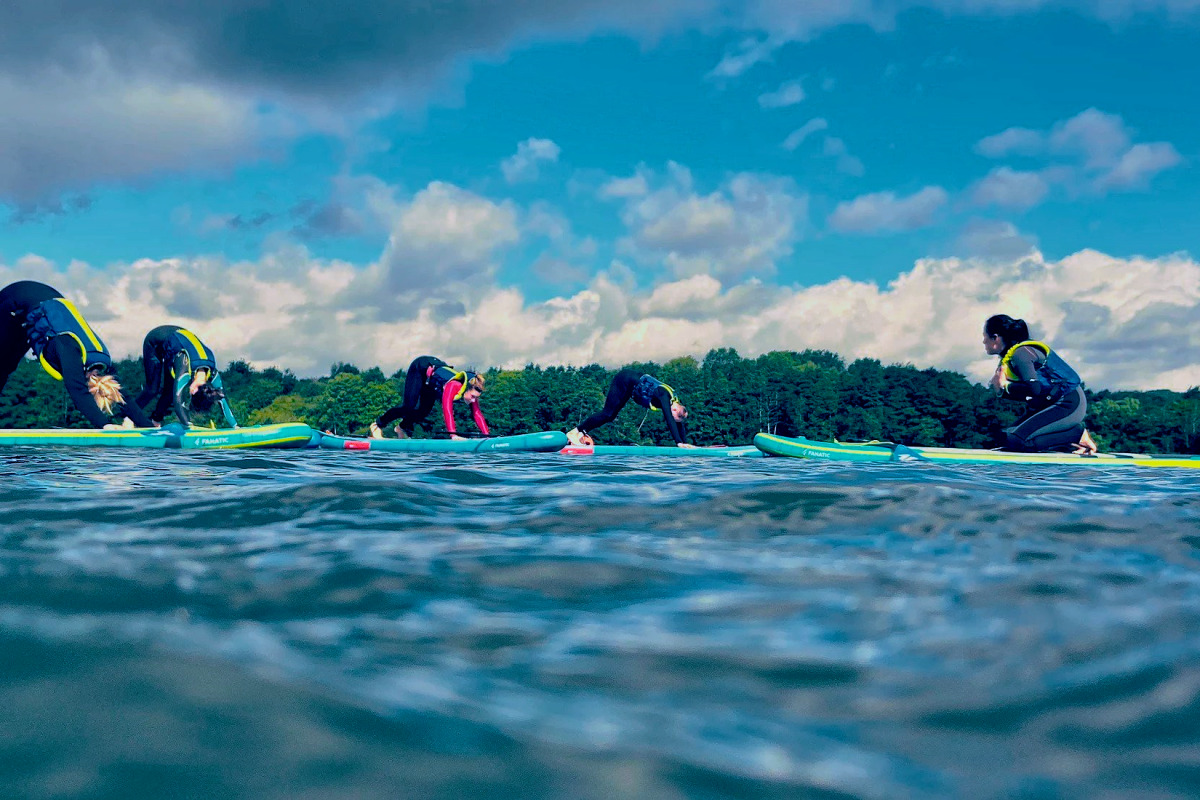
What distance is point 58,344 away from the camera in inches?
407

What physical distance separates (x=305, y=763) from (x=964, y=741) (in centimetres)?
129

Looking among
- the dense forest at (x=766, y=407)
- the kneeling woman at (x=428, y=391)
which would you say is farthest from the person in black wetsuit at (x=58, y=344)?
the dense forest at (x=766, y=407)

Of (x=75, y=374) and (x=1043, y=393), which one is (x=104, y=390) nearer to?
(x=75, y=374)

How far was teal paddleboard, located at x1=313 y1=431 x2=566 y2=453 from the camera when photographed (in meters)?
12.1

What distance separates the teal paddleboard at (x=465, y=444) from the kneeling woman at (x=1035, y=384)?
6198mm

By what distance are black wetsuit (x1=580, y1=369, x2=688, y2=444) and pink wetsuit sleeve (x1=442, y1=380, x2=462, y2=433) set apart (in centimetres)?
232

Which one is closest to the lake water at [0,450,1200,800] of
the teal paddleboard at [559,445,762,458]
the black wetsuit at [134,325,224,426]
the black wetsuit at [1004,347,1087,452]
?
the black wetsuit at [1004,347,1087,452]

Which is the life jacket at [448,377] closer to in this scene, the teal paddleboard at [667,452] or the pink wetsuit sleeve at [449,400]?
the pink wetsuit sleeve at [449,400]

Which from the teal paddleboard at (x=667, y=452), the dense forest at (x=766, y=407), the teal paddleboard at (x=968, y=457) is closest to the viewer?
the teal paddleboard at (x=968, y=457)

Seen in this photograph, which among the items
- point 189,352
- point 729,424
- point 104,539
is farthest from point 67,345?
point 729,424

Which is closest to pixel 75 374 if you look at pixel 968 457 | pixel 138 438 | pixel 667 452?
pixel 138 438

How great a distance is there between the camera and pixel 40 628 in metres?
2.13

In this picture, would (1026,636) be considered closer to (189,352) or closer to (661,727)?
(661,727)

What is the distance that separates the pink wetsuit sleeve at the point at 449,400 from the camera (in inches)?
564
